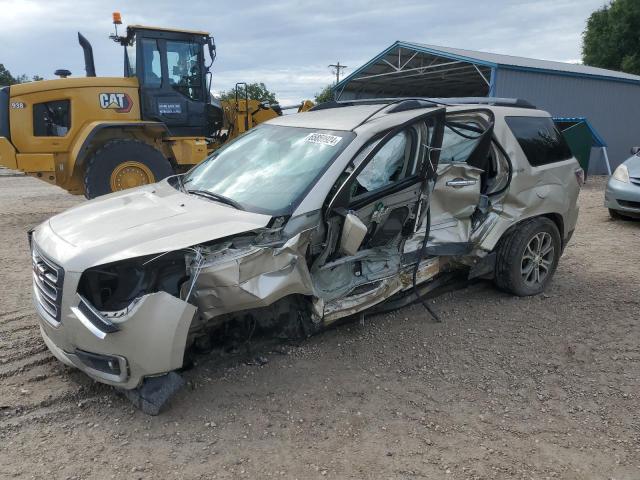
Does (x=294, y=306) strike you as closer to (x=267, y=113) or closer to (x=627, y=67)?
(x=267, y=113)

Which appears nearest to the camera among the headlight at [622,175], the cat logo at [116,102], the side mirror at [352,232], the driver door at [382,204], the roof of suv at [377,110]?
the side mirror at [352,232]

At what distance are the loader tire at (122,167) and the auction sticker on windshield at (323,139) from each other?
17.7ft

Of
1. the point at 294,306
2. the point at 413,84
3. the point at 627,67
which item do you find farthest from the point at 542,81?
the point at 627,67

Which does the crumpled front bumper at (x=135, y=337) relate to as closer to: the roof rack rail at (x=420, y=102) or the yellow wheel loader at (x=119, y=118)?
the roof rack rail at (x=420, y=102)

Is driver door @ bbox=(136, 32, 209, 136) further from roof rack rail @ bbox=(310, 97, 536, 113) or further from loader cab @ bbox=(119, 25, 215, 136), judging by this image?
roof rack rail @ bbox=(310, 97, 536, 113)

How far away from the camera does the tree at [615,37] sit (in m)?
34.2

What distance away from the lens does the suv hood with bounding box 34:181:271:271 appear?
2.90 meters

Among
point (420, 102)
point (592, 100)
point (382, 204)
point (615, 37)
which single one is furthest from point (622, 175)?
point (615, 37)

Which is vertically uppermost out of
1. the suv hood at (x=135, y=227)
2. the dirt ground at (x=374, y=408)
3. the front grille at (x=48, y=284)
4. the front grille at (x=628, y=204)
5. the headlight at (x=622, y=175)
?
the suv hood at (x=135, y=227)

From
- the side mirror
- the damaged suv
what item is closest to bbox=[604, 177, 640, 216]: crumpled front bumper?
the damaged suv

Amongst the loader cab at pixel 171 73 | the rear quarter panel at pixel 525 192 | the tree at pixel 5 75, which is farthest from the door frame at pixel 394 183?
the tree at pixel 5 75

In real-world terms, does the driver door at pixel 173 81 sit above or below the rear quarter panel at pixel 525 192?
above

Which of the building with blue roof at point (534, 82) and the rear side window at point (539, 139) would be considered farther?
the building with blue roof at point (534, 82)

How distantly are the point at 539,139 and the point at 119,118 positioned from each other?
6913 millimetres
